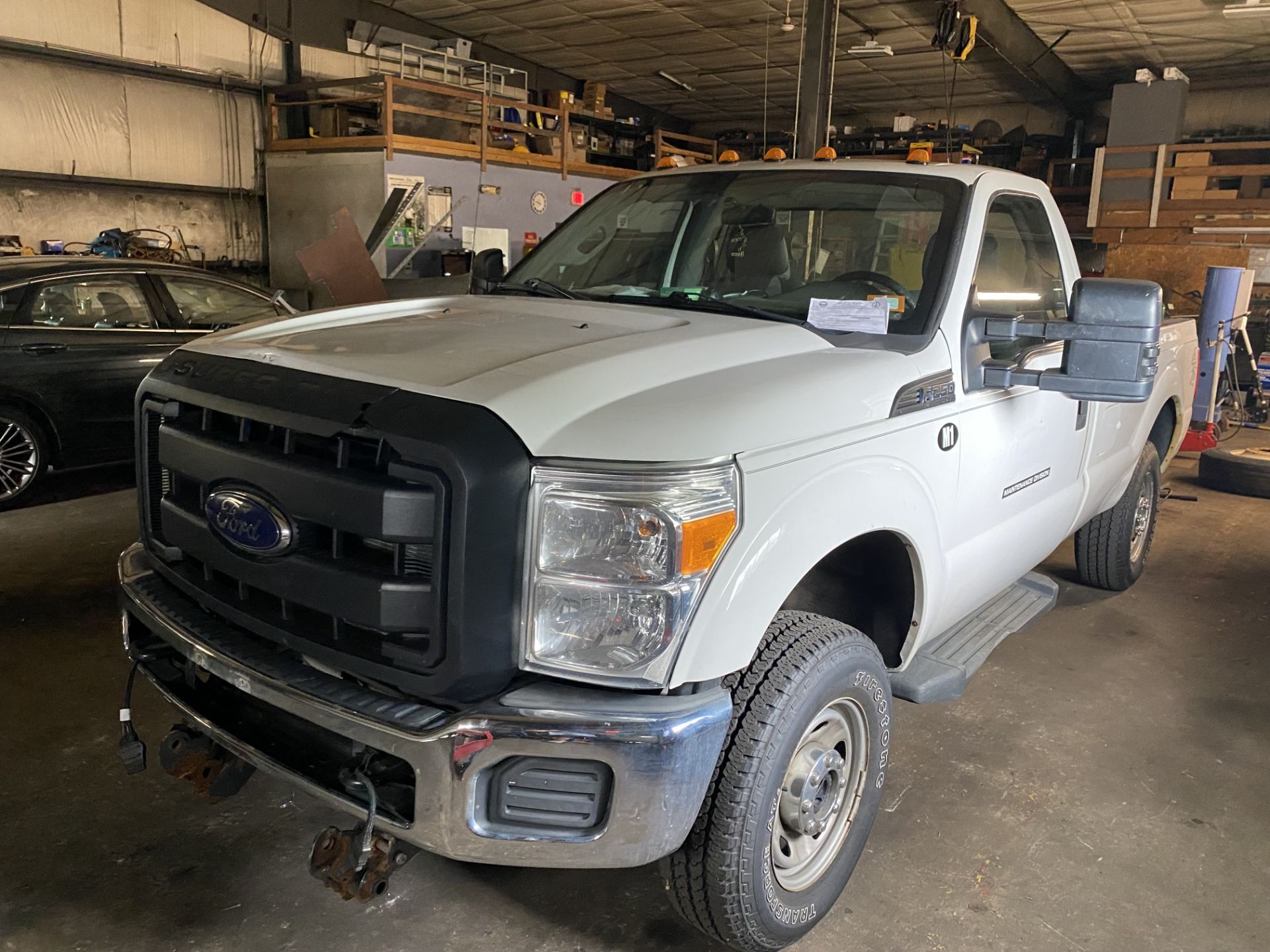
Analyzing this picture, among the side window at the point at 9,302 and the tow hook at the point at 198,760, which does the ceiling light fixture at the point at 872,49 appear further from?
the tow hook at the point at 198,760

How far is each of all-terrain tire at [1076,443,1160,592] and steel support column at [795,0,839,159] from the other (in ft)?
15.4

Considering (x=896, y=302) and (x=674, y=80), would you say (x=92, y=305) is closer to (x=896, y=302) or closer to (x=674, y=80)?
(x=896, y=302)

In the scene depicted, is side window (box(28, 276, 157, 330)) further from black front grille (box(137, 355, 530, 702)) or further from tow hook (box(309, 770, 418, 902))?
tow hook (box(309, 770, 418, 902))

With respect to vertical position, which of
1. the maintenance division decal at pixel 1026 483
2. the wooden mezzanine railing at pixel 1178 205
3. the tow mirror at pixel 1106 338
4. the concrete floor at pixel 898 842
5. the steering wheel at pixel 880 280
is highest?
the wooden mezzanine railing at pixel 1178 205

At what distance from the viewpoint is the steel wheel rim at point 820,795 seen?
215 centimetres

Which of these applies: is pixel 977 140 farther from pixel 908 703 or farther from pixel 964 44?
pixel 908 703

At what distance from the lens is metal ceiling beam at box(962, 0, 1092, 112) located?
10.8m

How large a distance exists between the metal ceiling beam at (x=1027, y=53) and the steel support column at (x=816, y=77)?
278 cm

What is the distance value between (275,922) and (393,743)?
898mm

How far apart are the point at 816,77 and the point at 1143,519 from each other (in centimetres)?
517

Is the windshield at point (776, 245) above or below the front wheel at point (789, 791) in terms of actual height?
above

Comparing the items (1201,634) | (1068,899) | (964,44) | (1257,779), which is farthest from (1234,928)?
(964,44)

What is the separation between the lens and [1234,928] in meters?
2.36

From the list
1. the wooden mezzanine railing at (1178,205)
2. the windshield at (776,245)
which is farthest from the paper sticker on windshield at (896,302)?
the wooden mezzanine railing at (1178,205)
